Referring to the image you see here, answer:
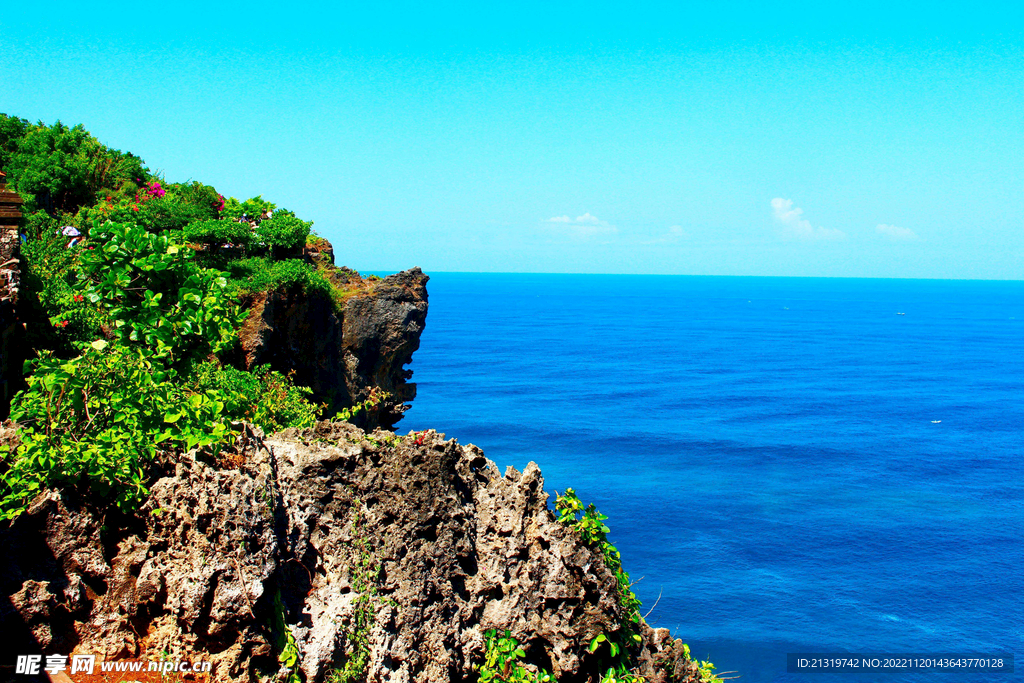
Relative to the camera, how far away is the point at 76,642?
25.8ft

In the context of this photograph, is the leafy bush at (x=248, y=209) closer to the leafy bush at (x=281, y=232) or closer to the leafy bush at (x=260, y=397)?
the leafy bush at (x=281, y=232)

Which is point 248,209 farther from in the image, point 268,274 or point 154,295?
point 154,295

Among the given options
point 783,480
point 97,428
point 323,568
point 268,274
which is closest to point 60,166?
point 268,274

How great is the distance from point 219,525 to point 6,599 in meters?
2.27

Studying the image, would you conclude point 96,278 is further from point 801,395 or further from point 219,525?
point 801,395

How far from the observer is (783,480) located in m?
70.0

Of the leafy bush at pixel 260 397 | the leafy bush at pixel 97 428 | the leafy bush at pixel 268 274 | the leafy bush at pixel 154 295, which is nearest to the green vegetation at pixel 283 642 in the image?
the leafy bush at pixel 97 428

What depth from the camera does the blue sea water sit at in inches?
1815

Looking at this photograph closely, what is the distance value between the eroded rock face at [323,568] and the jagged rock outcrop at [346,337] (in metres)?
10.4

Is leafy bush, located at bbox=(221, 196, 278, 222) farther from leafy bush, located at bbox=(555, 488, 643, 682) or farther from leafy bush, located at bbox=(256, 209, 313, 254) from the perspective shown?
leafy bush, located at bbox=(555, 488, 643, 682)

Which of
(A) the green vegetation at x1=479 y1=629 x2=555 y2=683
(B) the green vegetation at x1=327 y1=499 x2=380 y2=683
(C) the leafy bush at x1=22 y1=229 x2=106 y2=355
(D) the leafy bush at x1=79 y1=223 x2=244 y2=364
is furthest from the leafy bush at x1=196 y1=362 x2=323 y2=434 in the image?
(A) the green vegetation at x1=479 y1=629 x2=555 y2=683

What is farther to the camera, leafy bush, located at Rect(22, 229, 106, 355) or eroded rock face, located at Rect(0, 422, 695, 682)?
leafy bush, located at Rect(22, 229, 106, 355)

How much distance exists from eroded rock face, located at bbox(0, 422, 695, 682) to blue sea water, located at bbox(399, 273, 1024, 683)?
36.2 metres

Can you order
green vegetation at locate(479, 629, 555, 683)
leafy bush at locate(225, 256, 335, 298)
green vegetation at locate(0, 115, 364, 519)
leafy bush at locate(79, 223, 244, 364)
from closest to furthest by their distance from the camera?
green vegetation at locate(0, 115, 364, 519), green vegetation at locate(479, 629, 555, 683), leafy bush at locate(79, 223, 244, 364), leafy bush at locate(225, 256, 335, 298)
